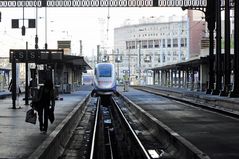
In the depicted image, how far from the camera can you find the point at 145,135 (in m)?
18.6

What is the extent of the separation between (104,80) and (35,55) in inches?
972

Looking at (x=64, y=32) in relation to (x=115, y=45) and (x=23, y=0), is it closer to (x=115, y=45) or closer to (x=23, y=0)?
(x=23, y=0)

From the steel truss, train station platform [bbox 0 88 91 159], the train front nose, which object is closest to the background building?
the train front nose

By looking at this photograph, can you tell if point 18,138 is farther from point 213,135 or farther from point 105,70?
point 105,70

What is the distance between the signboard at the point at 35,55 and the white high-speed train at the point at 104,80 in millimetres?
22832

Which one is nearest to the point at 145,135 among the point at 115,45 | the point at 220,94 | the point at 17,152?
the point at 17,152

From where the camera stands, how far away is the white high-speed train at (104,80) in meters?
52.1

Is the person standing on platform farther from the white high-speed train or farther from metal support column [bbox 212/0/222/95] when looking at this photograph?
the white high-speed train

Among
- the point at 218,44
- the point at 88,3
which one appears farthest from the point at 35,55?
the point at 218,44

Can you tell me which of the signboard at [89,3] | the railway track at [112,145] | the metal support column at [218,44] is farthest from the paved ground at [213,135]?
the signboard at [89,3]

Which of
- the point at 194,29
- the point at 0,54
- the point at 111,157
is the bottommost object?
the point at 111,157

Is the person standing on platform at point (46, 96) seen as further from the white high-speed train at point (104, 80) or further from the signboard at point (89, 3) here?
the white high-speed train at point (104, 80)

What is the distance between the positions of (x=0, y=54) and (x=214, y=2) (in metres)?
44.7

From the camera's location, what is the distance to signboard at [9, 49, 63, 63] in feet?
86.9
